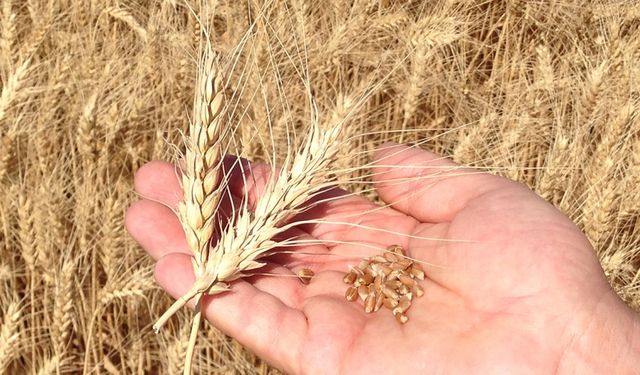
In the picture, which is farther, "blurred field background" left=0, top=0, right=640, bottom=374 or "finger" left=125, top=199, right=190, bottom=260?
"blurred field background" left=0, top=0, right=640, bottom=374

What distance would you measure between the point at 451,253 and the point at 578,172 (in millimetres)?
896

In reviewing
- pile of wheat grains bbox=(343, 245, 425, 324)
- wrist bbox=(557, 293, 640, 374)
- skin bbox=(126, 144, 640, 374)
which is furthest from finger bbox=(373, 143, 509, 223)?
wrist bbox=(557, 293, 640, 374)

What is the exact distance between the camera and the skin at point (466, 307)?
169 centimetres

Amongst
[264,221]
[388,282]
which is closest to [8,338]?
[264,221]

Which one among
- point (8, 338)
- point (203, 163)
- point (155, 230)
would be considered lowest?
point (8, 338)

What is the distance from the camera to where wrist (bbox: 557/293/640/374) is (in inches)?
66.5

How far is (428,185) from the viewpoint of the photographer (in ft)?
6.65

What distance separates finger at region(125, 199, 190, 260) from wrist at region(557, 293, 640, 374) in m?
0.90

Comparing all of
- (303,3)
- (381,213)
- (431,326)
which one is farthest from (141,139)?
(431,326)

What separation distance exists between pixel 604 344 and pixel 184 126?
5.09 feet

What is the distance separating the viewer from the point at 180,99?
106 inches

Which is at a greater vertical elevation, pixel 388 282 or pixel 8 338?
pixel 388 282

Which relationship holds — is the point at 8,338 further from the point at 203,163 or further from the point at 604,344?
the point at 604,344

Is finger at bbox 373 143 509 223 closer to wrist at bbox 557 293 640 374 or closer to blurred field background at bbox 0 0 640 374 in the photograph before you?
blurred field background at bbox 0 0 640 374
